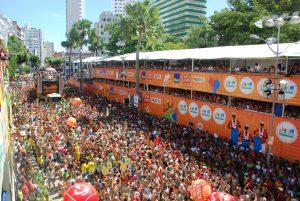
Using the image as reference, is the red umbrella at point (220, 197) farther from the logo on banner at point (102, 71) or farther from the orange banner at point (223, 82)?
the logo on banner at point (102, 71)

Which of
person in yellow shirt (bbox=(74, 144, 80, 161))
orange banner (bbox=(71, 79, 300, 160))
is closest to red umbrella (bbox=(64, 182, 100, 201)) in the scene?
person in yellow shirt (bbox=(74, 144, 80, 161))

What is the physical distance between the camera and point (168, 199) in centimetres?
1280

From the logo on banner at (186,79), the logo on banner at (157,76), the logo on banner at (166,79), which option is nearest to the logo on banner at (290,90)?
the logo on banner at (186,79)

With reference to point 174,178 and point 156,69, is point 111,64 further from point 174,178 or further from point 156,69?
point 174,178

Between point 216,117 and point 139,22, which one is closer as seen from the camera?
point 216,117

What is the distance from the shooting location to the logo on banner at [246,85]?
798 inches

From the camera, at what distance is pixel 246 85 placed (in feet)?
67.7

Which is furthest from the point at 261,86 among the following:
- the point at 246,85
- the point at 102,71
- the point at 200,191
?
the point at 102,71

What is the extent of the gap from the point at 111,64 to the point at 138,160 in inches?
1058

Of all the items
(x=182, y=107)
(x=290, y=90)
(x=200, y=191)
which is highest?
(x=290, y=90)

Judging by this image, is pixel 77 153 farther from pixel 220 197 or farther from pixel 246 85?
pixel 246 85

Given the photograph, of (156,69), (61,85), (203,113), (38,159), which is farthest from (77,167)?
(61,85)

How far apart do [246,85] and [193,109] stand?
559cm

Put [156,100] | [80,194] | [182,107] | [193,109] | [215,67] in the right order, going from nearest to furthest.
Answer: [80,194], [215,67], [193,109], [182,107], [156,100]
